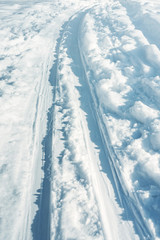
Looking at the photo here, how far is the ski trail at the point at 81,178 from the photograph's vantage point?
2615mm

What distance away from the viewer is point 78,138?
383 cm

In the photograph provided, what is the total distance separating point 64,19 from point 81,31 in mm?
2372

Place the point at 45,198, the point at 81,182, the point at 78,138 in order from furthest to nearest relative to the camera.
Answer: the point at 78,138, the point at 81,182, the point at 45,198

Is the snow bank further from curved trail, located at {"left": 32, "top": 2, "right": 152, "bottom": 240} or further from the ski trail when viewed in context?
the ski trail

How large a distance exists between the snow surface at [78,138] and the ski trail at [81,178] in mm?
15

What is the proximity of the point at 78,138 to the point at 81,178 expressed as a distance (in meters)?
0.94

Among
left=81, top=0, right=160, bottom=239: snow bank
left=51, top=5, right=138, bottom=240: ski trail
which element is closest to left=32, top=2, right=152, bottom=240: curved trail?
left=51, top=5, right=138, bottom=240: ski trail

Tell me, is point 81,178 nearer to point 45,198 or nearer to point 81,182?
point 81,182

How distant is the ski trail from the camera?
2615mm

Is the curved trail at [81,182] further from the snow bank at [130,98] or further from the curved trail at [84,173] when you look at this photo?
the snow bank at [130,98]

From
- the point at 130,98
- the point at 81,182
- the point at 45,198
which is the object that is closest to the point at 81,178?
the point at 81,182

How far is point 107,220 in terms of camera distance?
272 cm

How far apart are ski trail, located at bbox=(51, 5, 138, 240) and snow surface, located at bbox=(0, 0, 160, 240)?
0.05 feet

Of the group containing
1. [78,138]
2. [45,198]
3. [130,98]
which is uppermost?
[130,98]
